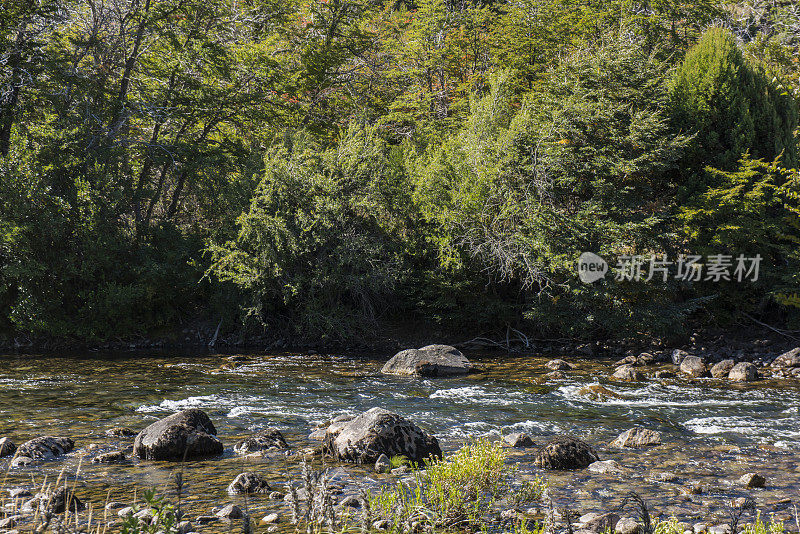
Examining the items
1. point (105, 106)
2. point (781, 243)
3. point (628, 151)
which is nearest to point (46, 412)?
point (105, 106)

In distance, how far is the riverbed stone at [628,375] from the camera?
12673 mm

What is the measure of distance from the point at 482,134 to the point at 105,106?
11317mm

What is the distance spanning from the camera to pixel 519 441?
26.1 feet

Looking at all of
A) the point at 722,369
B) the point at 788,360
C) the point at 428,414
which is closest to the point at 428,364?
the point at 428,414

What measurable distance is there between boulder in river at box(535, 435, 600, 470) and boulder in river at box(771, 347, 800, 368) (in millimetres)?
8908

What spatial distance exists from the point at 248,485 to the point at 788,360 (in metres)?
12.7

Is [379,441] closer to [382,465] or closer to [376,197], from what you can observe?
[382,465]

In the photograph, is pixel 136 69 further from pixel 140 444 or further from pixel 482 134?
pixel 140 444

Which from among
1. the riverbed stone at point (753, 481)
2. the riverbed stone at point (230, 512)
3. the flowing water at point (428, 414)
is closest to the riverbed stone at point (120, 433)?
the flowing water at point (428, 414)

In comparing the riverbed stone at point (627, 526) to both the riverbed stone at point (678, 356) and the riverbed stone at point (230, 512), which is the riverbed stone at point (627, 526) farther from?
the riverbed stone at point (678, 356)

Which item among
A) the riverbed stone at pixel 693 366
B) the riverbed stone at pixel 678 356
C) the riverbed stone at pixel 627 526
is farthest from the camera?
the riverbed stone at pixel 678 356

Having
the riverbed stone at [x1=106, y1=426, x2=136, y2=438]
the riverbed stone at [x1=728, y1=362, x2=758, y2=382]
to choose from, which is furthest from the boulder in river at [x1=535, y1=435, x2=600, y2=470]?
the riverbed stone at [x1=728, y1=362, x2=758, y2=382]

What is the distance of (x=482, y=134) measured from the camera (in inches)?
673

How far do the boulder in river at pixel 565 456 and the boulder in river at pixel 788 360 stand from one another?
29.2 feet
